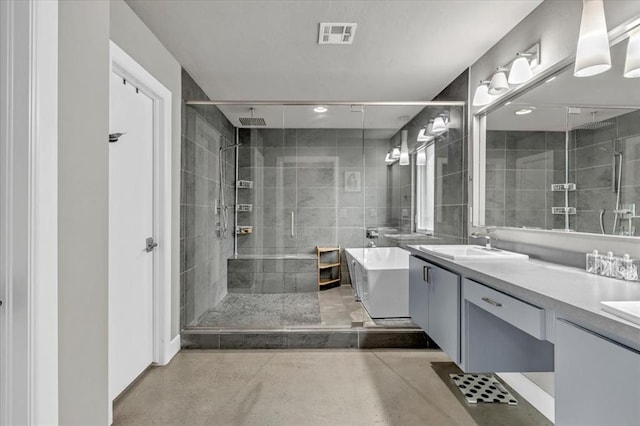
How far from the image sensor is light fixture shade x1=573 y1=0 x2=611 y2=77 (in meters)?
1.50

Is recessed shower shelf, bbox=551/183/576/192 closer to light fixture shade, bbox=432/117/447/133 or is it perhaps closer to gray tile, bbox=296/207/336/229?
light fixture shade, bbox=432/117/447/133

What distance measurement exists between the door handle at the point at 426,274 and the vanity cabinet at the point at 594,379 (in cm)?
113

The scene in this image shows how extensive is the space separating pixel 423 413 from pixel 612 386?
137 centimetres

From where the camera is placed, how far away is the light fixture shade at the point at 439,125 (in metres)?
Answer: 3.17

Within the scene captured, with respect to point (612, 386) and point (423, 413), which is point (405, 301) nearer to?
point (423, 413)

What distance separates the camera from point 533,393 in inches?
84.0

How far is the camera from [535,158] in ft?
6.98

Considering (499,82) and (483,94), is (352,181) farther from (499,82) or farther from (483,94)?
(499,82)

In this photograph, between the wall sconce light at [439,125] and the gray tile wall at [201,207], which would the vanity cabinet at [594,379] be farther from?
the gray tile wall at [201,207]

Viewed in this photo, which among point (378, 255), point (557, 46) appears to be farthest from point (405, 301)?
point (557, 46)

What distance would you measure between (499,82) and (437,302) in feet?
4.95

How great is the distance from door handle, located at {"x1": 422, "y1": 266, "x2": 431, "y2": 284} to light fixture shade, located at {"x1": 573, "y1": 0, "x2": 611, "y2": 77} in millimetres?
1338

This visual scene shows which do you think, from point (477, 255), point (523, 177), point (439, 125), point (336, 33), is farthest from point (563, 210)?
point (336, 33)

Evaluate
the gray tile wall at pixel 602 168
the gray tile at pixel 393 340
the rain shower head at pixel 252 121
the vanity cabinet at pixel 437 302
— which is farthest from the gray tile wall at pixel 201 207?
the gray tile wall at pixel 602 168
